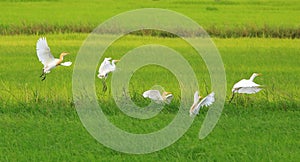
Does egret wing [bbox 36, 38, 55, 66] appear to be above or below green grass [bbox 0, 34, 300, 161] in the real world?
above

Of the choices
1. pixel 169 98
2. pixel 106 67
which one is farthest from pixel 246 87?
pixel 106 67

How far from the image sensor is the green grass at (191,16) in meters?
20.0

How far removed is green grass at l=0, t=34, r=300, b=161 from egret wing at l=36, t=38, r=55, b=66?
0.72 m

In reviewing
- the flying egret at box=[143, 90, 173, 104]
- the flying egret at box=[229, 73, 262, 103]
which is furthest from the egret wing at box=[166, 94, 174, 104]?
the flying egret at box=[229, 73, 262, 103]

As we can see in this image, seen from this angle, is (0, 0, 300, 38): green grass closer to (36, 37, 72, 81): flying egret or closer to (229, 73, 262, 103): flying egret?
(229, 73, 262, 103): flying egret

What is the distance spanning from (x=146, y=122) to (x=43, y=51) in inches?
54.2

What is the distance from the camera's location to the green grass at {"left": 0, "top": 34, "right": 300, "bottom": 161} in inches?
282

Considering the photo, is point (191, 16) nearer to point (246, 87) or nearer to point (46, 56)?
point (246, 87)

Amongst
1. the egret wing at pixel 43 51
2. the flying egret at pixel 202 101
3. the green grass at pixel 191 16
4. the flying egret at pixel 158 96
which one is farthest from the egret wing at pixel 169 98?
the green grass at pixel 191 16

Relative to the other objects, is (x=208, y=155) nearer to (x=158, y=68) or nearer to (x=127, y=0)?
(x=158, y=68)

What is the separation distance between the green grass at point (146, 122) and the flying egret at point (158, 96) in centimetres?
18

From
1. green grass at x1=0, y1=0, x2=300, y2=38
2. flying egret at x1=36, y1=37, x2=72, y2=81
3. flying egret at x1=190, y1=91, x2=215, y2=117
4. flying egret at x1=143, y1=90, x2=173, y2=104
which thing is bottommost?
green grass at x1=0, y1=0, x2=300, y2=38

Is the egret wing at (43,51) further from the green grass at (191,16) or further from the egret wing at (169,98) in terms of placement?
the green grass at (191,16)

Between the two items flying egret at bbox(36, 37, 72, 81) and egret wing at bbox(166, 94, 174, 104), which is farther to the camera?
egret wing at bbox(166, 94, 174, 104)
